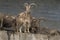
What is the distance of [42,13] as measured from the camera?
19.4ft

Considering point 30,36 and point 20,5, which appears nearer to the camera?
point 30,36

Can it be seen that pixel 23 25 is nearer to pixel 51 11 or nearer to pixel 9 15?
pixel 9 15

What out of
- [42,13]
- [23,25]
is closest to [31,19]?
[23,25]

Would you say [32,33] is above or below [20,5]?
below

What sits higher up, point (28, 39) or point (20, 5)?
point (20, 5)

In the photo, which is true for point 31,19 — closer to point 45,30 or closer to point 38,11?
point 45,30

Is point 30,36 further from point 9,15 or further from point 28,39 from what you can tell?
point 9,15

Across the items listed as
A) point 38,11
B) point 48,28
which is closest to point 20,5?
point 38,11

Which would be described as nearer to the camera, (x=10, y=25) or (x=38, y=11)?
(x=10, y=25)

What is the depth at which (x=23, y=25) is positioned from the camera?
511 centimetres

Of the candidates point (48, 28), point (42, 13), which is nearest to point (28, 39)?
point (48, 28)

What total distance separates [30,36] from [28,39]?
0.05 m

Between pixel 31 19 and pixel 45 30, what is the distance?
290 mm

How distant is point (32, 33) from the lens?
5.17m
